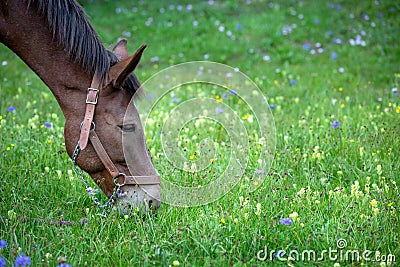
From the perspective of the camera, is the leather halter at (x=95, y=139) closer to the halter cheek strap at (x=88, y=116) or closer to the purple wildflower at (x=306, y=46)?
the halter cheek strap at (x=88, y=116)

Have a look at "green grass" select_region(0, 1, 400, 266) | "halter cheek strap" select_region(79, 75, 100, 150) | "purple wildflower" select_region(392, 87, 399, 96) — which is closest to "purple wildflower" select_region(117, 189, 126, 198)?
"green grass" select_region(0, 1, 400, 266)

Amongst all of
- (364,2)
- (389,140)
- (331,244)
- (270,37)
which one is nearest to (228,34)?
(270,37)

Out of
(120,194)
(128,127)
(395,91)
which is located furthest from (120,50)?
(395,91)

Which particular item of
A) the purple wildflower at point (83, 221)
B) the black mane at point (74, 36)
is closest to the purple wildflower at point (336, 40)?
the black mane at point (74, 36)

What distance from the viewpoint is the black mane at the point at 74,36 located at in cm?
349

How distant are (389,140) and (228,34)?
18.6 ft

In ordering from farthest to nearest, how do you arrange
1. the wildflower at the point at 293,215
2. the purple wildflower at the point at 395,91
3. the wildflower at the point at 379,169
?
the purple wildflower at the point at 395,91 → the wildflower at the point at 379,169 → the wildflower at the point at 293,215

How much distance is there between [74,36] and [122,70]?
20.3 inches

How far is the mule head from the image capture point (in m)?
3.50

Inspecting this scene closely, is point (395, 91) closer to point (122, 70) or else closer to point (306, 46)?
point (306, 46)

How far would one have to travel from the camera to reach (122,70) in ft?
10.8

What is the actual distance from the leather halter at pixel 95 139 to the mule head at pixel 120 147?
0.11ft

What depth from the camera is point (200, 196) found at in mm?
4035

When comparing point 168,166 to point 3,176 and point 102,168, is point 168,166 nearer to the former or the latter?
point 102,168
